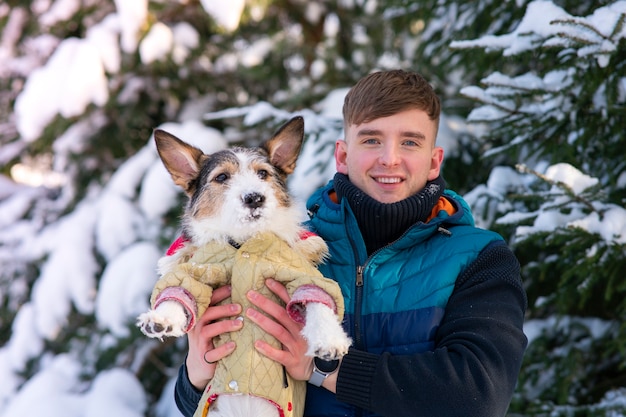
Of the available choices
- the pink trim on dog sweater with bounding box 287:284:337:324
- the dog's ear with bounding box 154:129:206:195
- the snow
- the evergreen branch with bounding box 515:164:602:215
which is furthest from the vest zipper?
the snow

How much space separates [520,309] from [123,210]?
4420 mm

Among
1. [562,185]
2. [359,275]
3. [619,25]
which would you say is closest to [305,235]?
[359,275]

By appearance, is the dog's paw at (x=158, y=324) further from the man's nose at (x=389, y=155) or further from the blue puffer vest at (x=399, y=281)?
the man's nose at (x=389, y=155)

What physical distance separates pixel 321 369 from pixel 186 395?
64 centimetres

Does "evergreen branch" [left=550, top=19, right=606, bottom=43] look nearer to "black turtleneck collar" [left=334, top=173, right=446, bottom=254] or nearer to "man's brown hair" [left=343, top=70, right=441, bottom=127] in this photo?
"man's brown hair" [left=343, top=70, right=441, bottom=127]

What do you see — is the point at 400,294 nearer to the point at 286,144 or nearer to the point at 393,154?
the point at 393,154

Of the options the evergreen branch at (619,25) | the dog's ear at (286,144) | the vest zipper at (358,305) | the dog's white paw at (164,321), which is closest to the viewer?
the dog's white paw at (164,321)

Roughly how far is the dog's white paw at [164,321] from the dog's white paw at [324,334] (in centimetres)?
42

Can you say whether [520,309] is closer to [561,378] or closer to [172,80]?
[561,378]

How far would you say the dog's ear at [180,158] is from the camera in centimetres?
284

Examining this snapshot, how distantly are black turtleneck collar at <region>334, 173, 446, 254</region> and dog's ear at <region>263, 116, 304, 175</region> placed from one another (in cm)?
42

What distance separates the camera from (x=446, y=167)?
4.57 metres

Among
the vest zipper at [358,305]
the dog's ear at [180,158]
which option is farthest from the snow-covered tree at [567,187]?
the dog's ear at [180,158]

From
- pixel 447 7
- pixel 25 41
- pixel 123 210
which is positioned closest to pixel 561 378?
pixel 447 7
